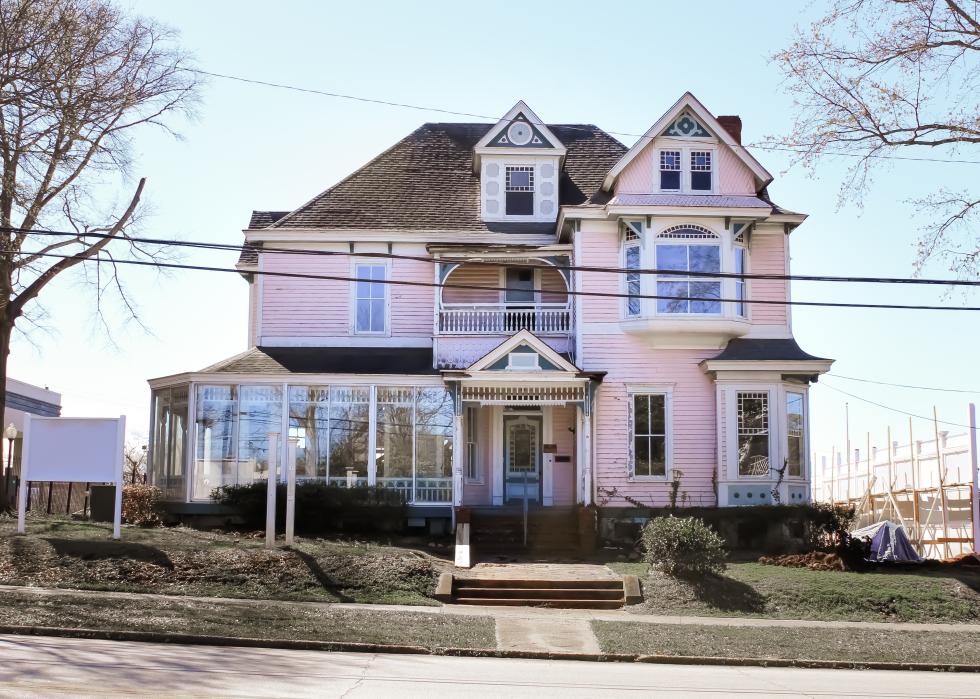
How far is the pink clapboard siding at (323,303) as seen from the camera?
1107 inches

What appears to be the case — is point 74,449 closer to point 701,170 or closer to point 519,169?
point 519,169

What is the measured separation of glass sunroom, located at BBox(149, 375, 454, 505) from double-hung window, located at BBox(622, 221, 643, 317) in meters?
4.89

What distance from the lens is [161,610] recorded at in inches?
623

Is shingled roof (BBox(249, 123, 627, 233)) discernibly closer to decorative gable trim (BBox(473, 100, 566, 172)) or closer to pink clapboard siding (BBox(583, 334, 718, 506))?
decorative gable trim (BBox(473, 100, 566, 172))

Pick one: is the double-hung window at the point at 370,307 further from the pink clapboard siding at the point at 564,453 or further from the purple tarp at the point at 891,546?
the purple tarp at the point at 891,546

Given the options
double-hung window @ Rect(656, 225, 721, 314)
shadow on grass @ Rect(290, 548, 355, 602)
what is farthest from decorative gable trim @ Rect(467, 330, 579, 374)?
shadow on grass @ Rect(290, 548, 355, 602)

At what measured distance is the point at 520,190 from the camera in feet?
95.2

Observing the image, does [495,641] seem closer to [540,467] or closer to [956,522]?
[540,467]

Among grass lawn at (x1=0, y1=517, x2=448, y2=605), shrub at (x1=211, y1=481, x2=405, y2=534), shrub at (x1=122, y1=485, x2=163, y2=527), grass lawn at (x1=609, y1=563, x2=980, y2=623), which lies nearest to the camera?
grass lawn at (x1=0, y1=517, x2=448, y2=605)

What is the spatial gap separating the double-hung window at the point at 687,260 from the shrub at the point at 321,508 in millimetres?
7976

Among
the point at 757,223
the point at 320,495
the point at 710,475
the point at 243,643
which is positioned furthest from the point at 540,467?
the point at 243,643

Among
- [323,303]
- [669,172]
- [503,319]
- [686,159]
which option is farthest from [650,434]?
[323,303]

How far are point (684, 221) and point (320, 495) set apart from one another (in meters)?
Result: 10.5

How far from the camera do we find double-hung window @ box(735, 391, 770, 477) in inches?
1018
